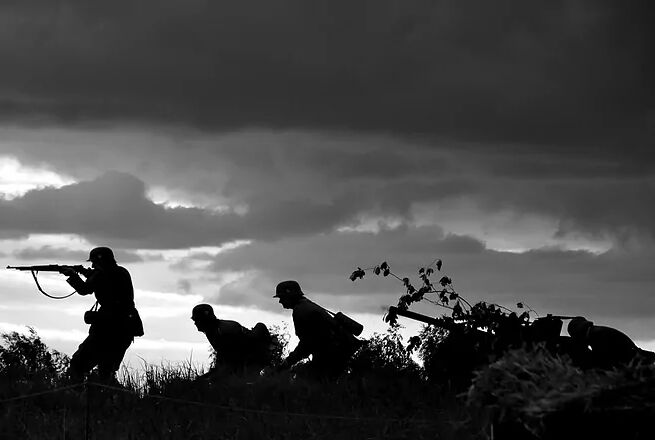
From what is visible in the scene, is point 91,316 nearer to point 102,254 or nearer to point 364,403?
point 102,254

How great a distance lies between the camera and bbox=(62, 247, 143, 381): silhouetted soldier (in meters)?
20.0

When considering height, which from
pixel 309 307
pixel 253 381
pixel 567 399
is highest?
pixel 309 307

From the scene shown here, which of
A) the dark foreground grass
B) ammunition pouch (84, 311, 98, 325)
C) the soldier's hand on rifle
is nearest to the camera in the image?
the dark foreground grass

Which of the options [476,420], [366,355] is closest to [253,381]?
[366,355]

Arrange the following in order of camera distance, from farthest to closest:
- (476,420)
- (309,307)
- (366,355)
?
(366,355)
(309,307)
(476,420)

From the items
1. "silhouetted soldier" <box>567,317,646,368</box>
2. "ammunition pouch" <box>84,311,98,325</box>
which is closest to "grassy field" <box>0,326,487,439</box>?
"ammunition pouch" <box>84,311,98,325</box>

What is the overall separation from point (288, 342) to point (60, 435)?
8.94 metres

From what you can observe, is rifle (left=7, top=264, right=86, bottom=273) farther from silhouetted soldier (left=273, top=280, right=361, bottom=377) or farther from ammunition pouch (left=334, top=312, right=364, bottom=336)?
ammunition pouch (left=334, top=312, right=364, bottom=336)

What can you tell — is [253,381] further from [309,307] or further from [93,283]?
[93,283]

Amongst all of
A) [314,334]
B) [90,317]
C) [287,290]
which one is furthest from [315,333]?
[90,317]

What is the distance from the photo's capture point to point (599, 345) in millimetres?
18781

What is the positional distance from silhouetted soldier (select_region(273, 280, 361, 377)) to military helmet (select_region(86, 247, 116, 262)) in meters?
2.69

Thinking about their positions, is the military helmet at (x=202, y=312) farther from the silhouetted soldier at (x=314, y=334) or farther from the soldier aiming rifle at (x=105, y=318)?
the silhouetted soldier at (x=314, y=334)

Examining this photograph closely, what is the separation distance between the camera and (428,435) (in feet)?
47.5
